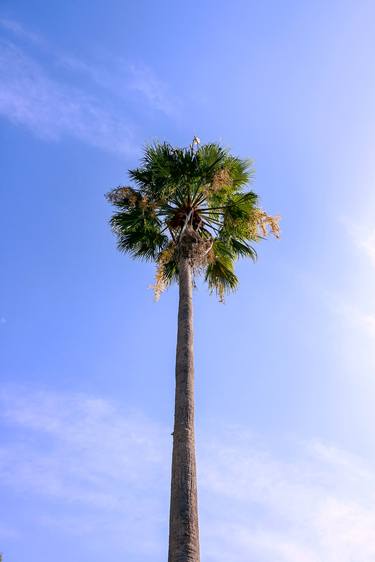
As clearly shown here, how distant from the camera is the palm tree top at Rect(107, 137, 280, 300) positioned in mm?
14242

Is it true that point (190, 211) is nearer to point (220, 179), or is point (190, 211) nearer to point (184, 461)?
point (220, 179)

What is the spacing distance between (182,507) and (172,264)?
7747mm

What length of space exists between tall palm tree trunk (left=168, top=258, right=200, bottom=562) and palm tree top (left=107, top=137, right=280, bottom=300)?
3023 mm

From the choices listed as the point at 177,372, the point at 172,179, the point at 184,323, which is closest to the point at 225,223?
the point at 172,179

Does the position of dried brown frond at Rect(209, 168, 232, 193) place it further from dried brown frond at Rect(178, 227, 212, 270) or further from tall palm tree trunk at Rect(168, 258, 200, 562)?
tall palm tree trunk at Rect(168, 258, 200, 562)

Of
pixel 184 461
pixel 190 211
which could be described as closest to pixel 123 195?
pixel 190 211

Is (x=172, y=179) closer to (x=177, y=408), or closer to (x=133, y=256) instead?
(x=133, y=256)

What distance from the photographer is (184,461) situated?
9156mm

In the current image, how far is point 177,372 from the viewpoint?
10555mm

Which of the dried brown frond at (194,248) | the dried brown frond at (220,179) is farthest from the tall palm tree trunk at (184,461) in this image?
the dried brown frond at (220,179)

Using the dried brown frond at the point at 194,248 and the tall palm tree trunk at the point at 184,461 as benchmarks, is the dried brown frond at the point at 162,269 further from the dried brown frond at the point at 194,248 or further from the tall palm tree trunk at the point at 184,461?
the tall palm tree trunk at the point at 184,461

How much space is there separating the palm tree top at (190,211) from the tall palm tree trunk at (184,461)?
3.02 metres

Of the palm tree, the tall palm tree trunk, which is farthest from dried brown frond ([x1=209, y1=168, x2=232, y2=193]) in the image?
the tall palm tree trunk

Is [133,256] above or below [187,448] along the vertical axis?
above
